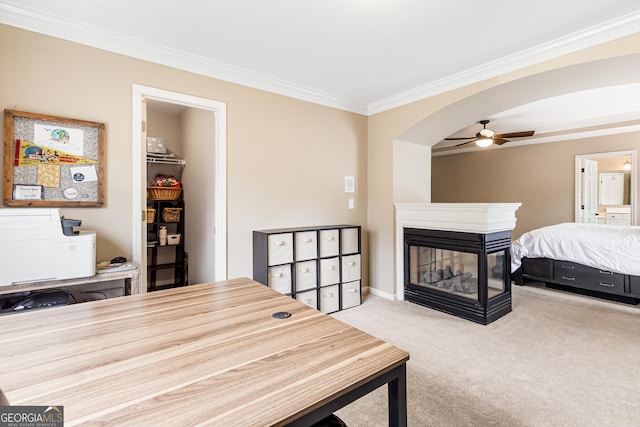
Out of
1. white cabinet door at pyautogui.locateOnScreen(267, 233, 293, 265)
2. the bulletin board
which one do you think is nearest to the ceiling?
the bulletin board

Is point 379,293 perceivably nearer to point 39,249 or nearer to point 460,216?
point 460,216

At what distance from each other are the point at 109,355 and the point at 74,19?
8.13ft

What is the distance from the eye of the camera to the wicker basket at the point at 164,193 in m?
4.03

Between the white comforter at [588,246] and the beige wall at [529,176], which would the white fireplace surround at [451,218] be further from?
the beige wall at [529,176]

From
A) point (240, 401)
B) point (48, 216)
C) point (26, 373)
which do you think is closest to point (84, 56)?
point (48, 216)

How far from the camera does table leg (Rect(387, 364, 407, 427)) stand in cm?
94

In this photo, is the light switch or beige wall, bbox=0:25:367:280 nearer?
beige wall, bbox=0:25:367:280

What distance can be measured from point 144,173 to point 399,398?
2536 millimetres

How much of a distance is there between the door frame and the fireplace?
2190 millimetres

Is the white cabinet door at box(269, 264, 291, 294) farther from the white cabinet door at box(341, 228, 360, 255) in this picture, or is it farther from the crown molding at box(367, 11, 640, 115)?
the crown molding at box(367, 11, 640, 115)

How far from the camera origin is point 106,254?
7.85 ft

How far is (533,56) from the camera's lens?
8.64 feet

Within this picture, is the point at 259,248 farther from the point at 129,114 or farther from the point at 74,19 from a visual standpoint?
the point at 74,19

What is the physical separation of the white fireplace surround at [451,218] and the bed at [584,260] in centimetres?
122
